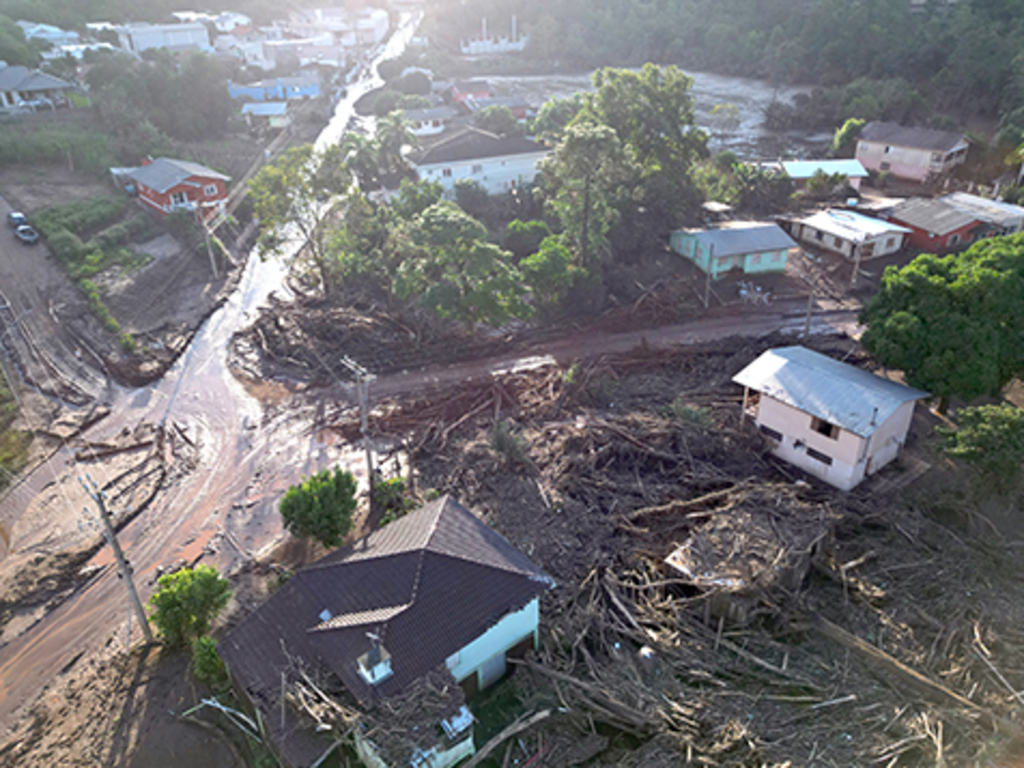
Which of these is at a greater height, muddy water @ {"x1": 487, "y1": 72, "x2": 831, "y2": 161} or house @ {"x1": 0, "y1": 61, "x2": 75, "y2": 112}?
house @ {"x1": 0, "y1": 61, "x2": 75, "y2": 112}

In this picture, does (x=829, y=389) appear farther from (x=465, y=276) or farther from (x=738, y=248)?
(x=738, y=248)

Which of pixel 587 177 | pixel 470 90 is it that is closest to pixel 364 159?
pixel 587 177

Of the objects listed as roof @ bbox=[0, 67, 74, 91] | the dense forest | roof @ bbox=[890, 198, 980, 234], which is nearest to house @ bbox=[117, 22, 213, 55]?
roof @ bbox=[0, 67, 74, 91]

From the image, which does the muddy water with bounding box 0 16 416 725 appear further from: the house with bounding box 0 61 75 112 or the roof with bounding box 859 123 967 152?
the roof with bounding box 859 123 967 152

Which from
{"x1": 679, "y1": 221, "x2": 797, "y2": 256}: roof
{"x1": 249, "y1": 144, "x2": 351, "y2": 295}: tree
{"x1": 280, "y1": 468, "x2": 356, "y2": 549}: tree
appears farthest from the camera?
{"x1": 679, "y1": 221, "x2": 797, "y2": 256}: roof

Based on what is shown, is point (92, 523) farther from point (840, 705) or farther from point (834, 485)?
point (834, 485)

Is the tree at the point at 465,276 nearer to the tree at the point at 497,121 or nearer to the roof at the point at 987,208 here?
the roof at the point at 987,208

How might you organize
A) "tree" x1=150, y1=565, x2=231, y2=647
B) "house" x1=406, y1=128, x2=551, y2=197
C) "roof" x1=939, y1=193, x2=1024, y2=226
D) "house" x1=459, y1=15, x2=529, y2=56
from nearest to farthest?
1. "tree" x1=150, y1=565, x2=231, y2=647
2. "roof" x1=939, y1=193, x2=1024, y2=226
3. "house" x1=406, y1=128, x2=551, y2=197
4. "house" x1=459, y1=15, x2=529, y2=56
